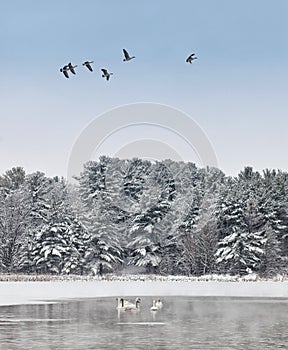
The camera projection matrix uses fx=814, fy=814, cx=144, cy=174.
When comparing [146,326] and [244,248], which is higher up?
[244,248]

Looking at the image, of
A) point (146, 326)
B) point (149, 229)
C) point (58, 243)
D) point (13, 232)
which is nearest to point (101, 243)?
point (58, 243)

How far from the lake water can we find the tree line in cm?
3297

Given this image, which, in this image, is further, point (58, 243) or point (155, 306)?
point (58, 243)

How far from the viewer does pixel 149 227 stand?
227 ft

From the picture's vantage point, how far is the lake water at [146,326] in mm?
18547

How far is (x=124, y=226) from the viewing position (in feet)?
239

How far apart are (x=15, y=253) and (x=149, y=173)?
19.0 meters

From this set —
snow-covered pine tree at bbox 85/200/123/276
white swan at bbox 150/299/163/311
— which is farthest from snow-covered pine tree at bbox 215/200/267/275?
white swan at bbox 150/299/163/311

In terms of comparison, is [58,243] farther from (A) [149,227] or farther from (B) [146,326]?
(B) [146,326]

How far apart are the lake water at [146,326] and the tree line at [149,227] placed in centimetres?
3297

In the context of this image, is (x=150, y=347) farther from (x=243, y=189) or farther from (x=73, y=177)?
(x=73, y=177)

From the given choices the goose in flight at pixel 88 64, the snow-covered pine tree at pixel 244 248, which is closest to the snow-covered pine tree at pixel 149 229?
the snow-covered pine tree at pixel 244 248

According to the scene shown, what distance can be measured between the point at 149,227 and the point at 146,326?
46.4 m

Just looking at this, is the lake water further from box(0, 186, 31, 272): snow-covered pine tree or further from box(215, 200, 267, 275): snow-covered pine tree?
box(0, 186, 31, 272): snow-covered pine tree
